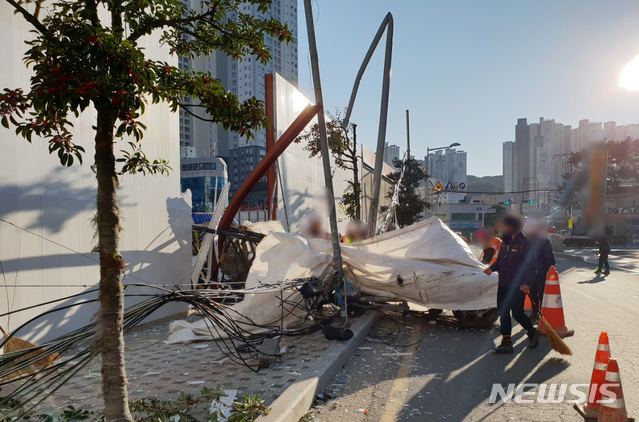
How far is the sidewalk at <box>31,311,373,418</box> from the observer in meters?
4.44

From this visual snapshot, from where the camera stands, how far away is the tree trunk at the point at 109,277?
2.83 meters

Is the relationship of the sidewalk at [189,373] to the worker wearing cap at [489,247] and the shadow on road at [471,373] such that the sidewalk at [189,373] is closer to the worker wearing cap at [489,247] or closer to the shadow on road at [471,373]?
the shadow on road at [471,373]

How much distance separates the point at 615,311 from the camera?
9133 mm

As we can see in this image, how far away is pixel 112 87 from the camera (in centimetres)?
245

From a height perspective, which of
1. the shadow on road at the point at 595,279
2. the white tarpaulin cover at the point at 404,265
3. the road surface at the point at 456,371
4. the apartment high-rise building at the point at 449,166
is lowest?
the shadow on road at the point at 595,279

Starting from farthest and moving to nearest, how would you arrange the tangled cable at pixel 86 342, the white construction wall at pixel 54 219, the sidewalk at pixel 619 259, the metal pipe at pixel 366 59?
the sidewalk at pixel 619 259, the metal pipe at pixel 366 59, the white construction wall at pixel 54 219, the tangled cable at pixel 86 342

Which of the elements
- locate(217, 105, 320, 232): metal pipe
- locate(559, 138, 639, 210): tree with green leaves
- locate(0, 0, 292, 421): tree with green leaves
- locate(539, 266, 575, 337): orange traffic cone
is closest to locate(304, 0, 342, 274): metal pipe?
locate(217, 105, 320, 232): metal pipe

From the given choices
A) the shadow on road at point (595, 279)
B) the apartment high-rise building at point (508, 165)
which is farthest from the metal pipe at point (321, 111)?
the apartment high-rise building at point (508, 165)

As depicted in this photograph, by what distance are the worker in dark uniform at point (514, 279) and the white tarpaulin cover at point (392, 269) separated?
785 millimetres

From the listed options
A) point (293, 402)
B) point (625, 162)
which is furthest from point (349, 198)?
point (625, 162)

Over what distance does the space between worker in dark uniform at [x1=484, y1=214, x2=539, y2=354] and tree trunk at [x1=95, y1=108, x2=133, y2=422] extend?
15.9 ft

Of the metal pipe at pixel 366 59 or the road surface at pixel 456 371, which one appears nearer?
the road surface at pixel 456 371

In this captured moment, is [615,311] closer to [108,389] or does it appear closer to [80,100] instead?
[108,389]

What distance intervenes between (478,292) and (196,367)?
4.24 m
